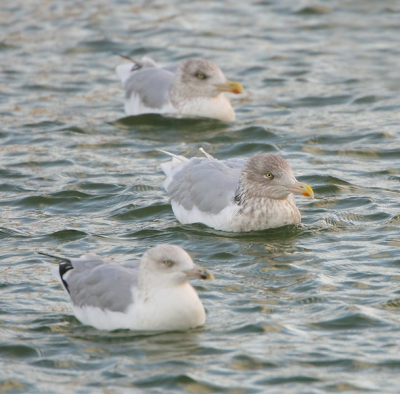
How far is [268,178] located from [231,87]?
15.0 feet

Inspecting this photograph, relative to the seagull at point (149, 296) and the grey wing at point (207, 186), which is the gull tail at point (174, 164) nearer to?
the grey wing at point (207, 186)

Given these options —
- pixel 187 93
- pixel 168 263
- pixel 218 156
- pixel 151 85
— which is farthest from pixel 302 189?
pixel 151 85

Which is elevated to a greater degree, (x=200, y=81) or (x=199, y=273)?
(x=200, y=81)

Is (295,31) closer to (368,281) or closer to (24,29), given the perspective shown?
(24,29)

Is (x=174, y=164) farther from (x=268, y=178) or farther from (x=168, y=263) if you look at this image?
(x=168, y=263)

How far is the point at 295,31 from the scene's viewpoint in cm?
1972

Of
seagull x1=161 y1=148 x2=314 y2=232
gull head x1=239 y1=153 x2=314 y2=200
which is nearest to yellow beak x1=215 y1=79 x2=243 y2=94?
seagull x1=161 y1=148 x2=314 y2=232

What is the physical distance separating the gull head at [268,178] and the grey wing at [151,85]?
5.01 metres

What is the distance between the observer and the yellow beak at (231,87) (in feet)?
48.1

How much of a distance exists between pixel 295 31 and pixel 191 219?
9.82 metres

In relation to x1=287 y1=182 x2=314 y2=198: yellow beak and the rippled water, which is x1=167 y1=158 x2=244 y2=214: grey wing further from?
x1=287 y1=182 x2=314 y2=198: yellow beak

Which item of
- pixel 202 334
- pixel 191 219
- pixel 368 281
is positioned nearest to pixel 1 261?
pixel 191 219

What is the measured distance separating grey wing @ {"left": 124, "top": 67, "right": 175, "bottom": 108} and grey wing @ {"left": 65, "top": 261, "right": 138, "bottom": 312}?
724 cm

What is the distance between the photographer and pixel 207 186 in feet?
35.5
